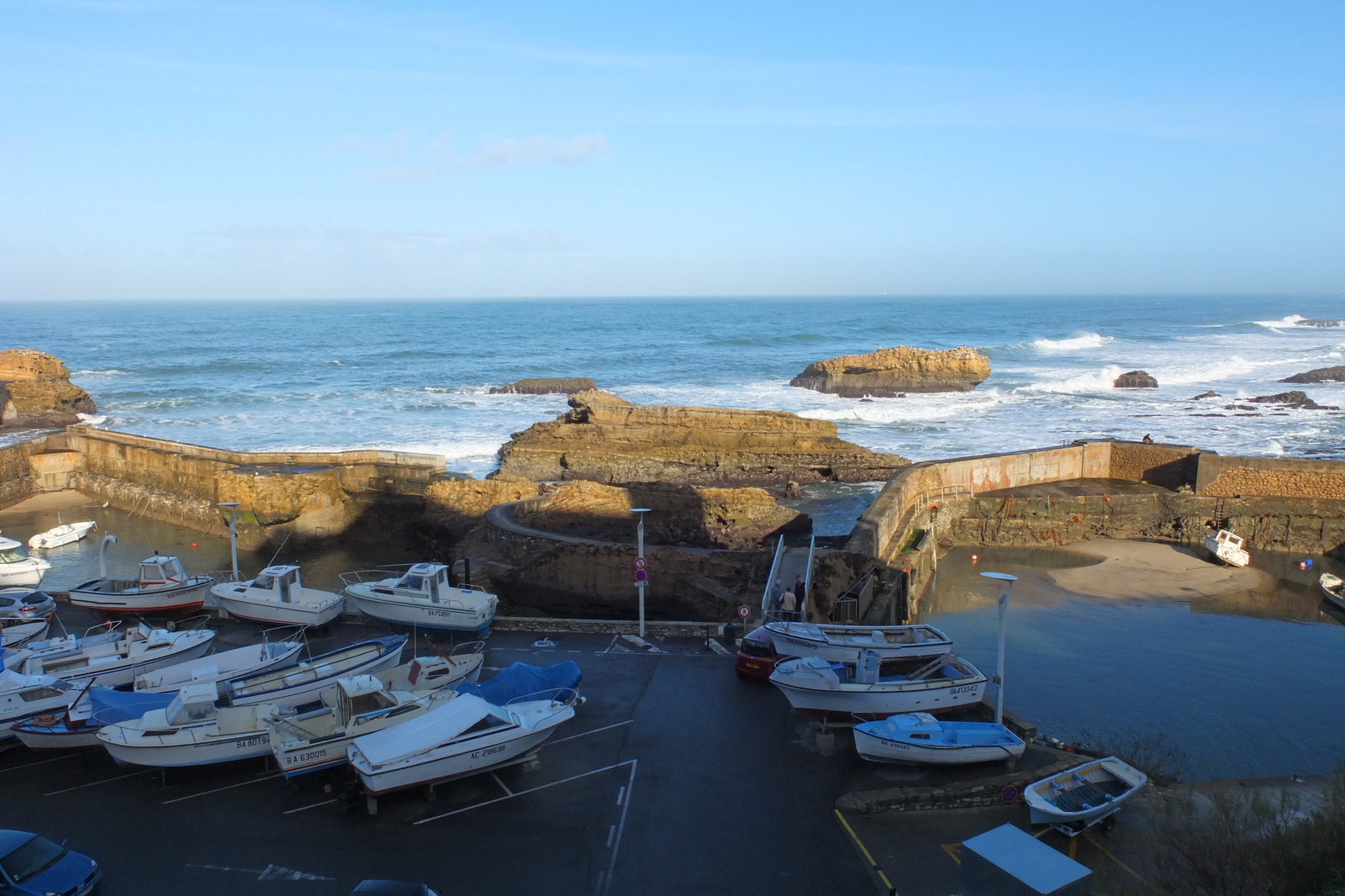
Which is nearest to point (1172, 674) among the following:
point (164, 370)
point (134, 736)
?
point (134, 736)

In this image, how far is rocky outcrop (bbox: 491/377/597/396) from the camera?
2443 inches

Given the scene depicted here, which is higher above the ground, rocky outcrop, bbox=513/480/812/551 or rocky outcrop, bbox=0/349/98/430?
rocky outcrop, bbox=0/349/98/430

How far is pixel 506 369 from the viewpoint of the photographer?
79.5 m

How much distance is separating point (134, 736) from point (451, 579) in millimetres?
9547

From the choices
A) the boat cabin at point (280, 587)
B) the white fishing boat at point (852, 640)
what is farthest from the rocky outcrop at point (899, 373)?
the boat cabin at point (280, 587)

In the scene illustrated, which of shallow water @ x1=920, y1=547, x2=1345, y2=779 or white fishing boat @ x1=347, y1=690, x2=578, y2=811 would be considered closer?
white fishing boat @ x1=347, y1=690, x2=578, y2=811

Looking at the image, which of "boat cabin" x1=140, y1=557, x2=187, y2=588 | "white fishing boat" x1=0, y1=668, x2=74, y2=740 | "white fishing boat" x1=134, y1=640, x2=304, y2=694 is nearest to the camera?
"white fishing boat" x1=0, y1=668, x2=74, y2=740

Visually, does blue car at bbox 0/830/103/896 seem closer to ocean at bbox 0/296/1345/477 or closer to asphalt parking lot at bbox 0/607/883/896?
asphalt parking lot at bbox 0/607/883/896

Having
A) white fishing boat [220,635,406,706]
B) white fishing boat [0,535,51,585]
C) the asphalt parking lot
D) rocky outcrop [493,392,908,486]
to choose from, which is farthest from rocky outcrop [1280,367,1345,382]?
white fishing boat [0,535,51,585]

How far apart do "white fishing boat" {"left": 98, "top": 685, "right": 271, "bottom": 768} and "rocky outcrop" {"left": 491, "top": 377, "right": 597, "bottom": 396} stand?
50631mm

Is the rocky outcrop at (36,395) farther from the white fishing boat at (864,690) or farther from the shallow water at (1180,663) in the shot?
the white fishing boat at (864,690)

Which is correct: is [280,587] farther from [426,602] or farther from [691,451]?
[691,451]

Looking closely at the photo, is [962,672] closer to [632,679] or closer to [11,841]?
[632,679]

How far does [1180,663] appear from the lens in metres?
17.5
